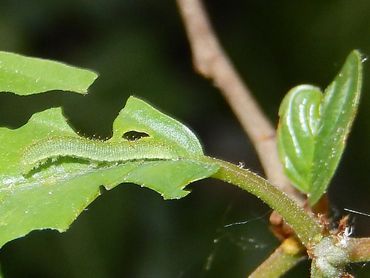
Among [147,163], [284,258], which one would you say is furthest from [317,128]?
[147,163]

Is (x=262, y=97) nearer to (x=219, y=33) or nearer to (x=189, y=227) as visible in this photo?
(x=219, y=33)

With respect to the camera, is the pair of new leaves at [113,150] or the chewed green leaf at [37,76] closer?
the pair of new leaves at [113,150]

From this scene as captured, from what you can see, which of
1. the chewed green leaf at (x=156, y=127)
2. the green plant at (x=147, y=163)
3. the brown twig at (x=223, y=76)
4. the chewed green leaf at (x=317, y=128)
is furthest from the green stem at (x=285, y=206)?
the brown twig at (x=223, y=76)

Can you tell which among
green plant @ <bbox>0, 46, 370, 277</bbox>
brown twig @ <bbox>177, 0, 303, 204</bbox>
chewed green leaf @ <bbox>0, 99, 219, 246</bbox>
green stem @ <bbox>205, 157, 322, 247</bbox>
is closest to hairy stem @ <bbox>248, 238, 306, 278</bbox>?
green plant @ <bbox>0, 46, 370, 277</bbox>

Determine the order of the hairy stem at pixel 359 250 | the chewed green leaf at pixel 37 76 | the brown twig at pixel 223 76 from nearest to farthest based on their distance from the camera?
the hairy stem at pixel 359 250
the chewed green leaf at pixel 37 76
the brown twig at pixel 223 76

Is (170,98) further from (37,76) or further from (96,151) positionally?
(96,151)

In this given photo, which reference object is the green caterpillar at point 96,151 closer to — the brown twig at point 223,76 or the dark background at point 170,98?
the brown twig at point 223,76
